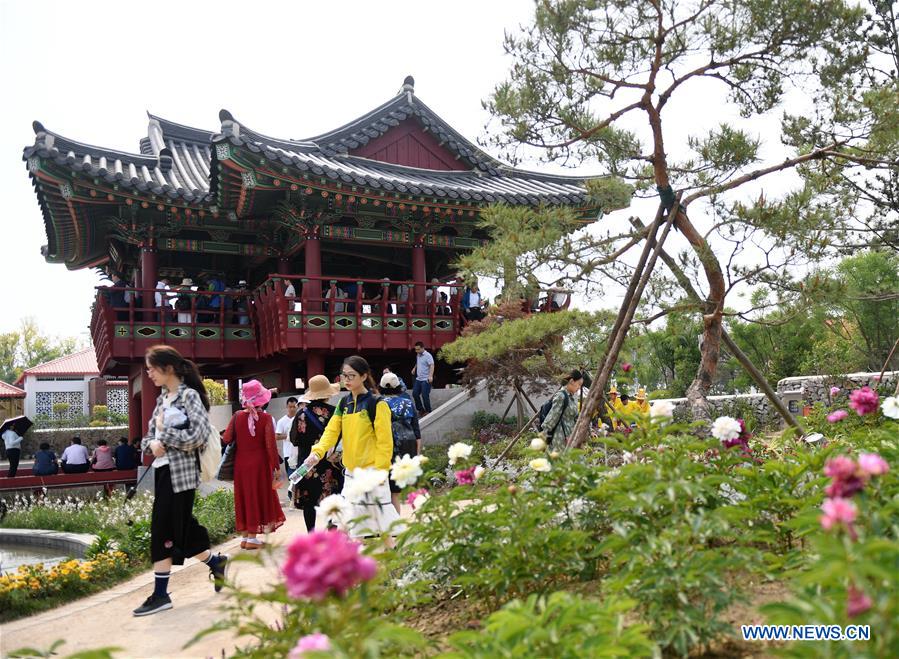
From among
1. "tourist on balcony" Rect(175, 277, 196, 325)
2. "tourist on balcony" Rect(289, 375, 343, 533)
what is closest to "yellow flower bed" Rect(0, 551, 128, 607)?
"tourist on balcony" Rect(289, 375, 343, 533)

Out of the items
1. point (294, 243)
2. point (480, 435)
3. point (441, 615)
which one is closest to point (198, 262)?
point (294, 243)

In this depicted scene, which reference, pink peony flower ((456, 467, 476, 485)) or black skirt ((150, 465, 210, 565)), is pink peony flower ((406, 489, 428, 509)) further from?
black skirt ((150, 465, 210, 565))

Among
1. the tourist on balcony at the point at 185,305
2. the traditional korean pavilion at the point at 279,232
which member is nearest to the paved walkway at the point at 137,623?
the traditional korean pavilion at the point at 279,232

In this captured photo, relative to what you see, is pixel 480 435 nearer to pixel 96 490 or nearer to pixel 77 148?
pixel 96 490

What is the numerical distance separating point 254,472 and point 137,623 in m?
1.58

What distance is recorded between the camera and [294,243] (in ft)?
51.7

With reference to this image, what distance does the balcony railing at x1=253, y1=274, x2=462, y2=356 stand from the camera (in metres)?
13.8

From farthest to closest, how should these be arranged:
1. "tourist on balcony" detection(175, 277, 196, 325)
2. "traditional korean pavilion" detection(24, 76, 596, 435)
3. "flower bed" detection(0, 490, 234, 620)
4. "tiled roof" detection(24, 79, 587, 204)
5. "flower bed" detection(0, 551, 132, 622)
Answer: "tourist on balcony" detection(175, 277, 196, 325)
"traditional korean pavilion" detection(24, 76, 596, 435)
"tiled roof" detection(24, 79, 587, 204)
"flower bed" detection(0, 490, 234, 620)
"flower bed" detection(0, 551, 132, 622)

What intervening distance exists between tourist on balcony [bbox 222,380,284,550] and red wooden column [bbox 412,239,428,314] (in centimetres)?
887

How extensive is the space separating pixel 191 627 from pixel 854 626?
393 centimetres

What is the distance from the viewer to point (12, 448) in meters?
17.4

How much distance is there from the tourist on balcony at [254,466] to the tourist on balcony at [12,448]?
43.9ft

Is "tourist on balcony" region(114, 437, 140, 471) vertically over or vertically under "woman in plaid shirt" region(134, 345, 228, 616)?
under

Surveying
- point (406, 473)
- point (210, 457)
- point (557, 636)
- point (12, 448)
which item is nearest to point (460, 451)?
point (406, 473)
